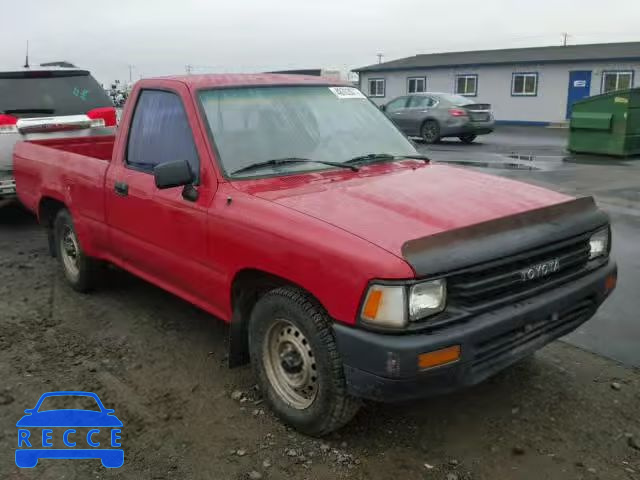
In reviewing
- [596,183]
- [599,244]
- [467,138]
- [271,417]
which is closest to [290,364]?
[271,417]

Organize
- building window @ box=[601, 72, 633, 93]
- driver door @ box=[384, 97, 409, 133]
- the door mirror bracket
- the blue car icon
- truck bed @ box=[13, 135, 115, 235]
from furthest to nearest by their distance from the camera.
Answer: building window @ box=[601, 72, 633, 93]
driver door @ box=[384, 97, 409, 133]
truck bed @ box=[13, 135, 115, 235]
the door mirror bracket
the blue car icon

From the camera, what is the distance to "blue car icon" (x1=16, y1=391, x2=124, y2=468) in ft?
10.3

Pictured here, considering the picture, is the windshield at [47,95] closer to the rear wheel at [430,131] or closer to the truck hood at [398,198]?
the truck hood at [398,198]

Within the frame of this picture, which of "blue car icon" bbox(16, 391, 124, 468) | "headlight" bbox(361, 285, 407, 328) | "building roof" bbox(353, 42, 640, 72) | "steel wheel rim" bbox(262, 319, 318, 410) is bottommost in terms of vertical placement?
"blue car icon" bbox(16, 391, 124, 468)

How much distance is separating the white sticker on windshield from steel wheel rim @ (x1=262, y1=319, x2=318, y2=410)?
196 centimetres

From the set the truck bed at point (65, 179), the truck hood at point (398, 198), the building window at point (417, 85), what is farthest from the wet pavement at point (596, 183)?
the building window at point (417, 85)

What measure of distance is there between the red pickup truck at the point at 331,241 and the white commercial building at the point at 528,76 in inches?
906

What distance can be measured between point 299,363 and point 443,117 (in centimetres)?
1789

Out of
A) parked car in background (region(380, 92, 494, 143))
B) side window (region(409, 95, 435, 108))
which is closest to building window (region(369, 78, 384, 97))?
parked car in background (region(380, 92, 494, 143))

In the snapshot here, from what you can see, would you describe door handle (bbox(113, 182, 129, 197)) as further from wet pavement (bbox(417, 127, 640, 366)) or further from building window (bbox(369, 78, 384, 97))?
building window (bbox(369, 78, 384, 97))

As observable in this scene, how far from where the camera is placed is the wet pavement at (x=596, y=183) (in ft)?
14.8

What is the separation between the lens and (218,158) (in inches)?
145

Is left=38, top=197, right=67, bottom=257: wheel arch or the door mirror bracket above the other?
the door mirror bracket

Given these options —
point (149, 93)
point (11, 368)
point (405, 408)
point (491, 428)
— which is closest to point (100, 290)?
point (11, 368)
